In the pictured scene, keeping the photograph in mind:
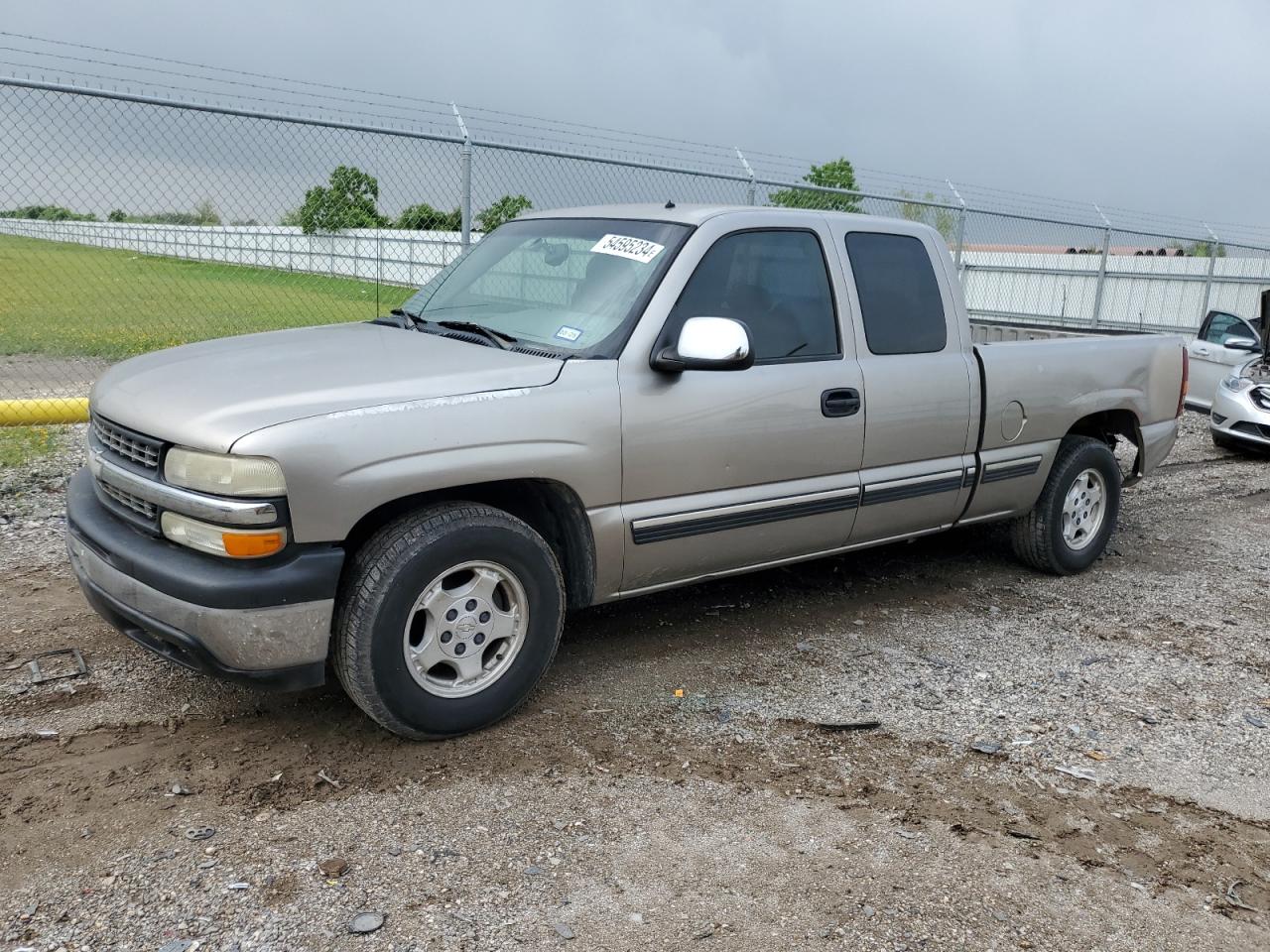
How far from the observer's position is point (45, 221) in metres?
7.79

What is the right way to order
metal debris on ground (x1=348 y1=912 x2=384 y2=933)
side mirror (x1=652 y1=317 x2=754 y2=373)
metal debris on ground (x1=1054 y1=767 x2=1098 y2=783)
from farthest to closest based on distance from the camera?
side mirror (x1=652 y1=317 x2=754 y2=373)
metal debris on ground (x1=1054 y1=767 x2=1098 y2=783)
metal debris on ground (x1=348 y1=912 x2=384 y2=933)

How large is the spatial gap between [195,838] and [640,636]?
216cm

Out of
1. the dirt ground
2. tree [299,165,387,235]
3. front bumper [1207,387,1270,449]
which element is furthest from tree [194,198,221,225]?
front bumper [1207,387,1270,449]

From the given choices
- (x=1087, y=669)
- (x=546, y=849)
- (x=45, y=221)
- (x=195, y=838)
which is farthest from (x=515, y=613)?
(x=45, y=221)

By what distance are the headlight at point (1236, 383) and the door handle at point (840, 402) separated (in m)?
7.42

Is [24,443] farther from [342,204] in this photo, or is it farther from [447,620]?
[447,620]

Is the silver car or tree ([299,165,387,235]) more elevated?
tree ([299,165,387,235])

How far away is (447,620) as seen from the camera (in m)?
3.55

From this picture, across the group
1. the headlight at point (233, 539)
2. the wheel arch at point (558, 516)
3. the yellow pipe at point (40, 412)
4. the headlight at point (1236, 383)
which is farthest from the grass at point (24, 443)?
the headlight at point (1236, 383)

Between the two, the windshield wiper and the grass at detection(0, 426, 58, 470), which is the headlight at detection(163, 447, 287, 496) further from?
the grass at detection(0, 426, 58, 470)

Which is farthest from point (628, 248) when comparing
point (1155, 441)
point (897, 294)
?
point (1155, 441)

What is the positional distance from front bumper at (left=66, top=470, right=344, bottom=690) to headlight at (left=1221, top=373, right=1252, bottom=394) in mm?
9688

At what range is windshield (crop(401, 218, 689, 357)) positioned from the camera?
A: 13.2ft

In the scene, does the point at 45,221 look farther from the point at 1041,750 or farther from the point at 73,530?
the point at 1041,750
